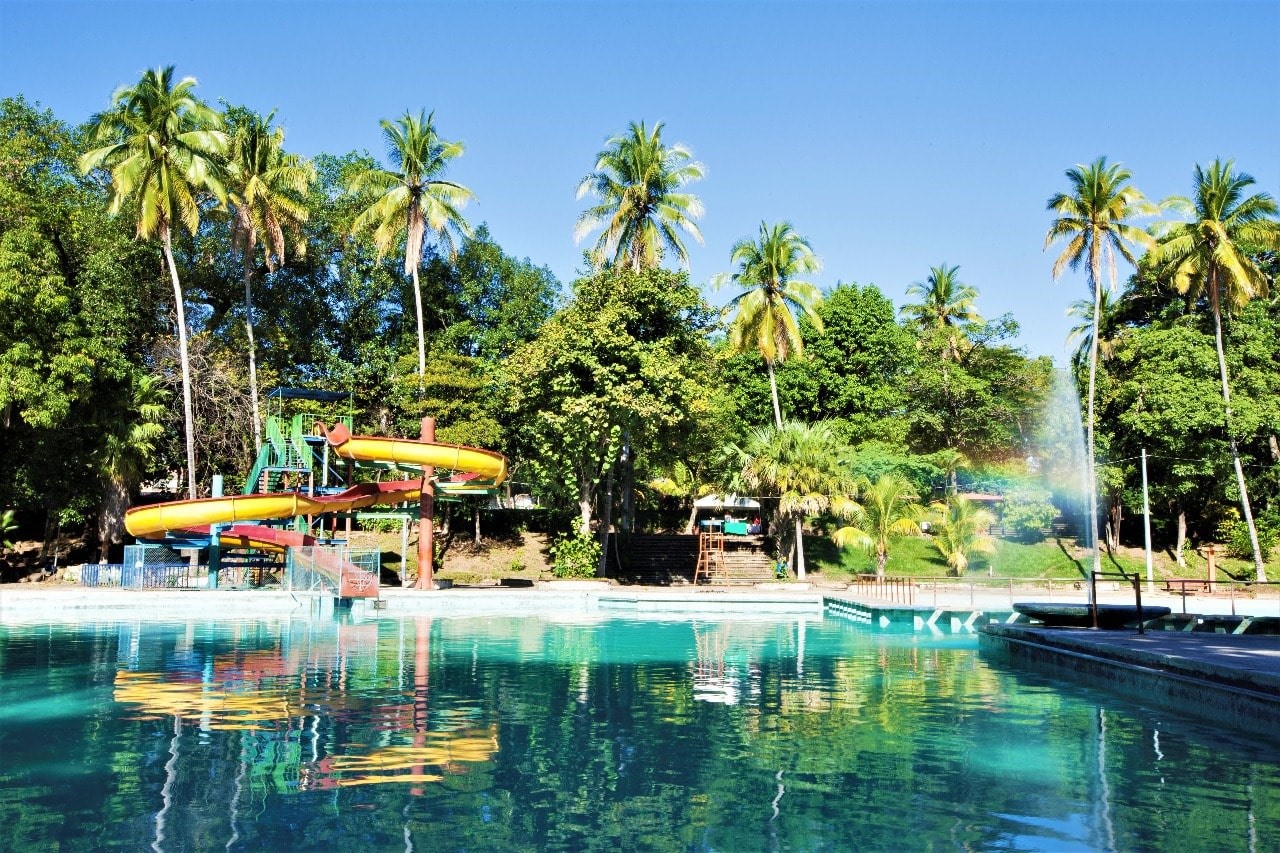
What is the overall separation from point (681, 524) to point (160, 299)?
81.7ft

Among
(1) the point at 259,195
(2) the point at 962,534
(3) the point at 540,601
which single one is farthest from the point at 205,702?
(2) the point at 962,534

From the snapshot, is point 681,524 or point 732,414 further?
point 681,524

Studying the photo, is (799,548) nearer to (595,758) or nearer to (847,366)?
(847,366)

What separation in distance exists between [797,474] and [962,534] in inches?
289

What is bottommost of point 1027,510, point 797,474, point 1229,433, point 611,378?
point 1027,510

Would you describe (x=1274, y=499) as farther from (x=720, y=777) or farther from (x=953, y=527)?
(x=720, y=777)

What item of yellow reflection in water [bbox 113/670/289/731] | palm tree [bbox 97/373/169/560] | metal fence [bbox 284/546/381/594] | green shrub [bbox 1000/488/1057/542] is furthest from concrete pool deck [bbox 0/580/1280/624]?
yellow reflection in water [bbox 113/670/289/731]

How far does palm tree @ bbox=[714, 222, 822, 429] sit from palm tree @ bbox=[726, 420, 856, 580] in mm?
3574

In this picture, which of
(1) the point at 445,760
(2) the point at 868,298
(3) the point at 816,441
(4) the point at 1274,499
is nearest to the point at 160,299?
(3) the point at 816,441

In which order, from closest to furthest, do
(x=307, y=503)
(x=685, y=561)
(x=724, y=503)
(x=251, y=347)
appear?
(x=307, y=503) → (x=251, y=347) → (x=685, y=561) → (x=724, y=503)

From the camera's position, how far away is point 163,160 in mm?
33344

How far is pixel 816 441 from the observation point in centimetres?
3772

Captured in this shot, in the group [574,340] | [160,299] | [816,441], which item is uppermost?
[160,299]

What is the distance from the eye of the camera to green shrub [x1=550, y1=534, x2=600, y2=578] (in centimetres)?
3441
